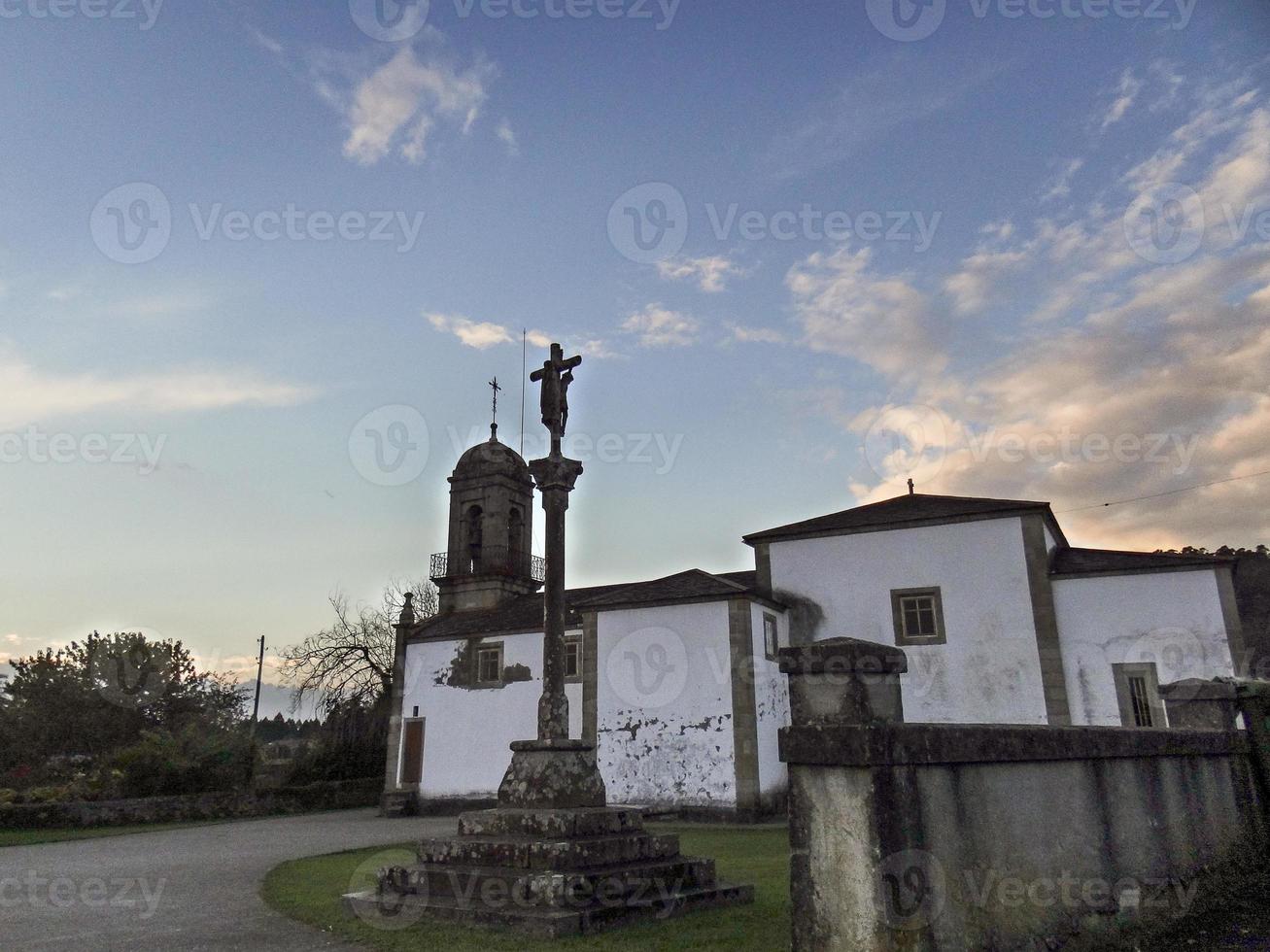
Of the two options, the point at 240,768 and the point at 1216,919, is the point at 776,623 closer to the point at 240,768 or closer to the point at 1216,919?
the point at 1216,919

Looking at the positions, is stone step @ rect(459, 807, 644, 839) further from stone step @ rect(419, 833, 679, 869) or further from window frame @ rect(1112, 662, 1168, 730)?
window frame @ rect(1112, 662, 1168, 730)

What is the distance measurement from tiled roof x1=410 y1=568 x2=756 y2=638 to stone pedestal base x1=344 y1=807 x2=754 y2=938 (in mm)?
11560

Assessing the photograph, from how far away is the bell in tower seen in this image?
2741 cm

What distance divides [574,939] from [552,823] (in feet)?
4.25

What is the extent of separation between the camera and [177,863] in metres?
12.0

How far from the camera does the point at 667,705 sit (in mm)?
19750

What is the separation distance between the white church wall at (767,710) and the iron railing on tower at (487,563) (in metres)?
9.80

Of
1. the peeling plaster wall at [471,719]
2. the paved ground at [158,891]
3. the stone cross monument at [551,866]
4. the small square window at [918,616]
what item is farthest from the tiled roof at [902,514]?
the stone cross monument at [551,866]

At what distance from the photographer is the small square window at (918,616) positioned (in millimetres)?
19328

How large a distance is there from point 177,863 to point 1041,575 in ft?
56.7

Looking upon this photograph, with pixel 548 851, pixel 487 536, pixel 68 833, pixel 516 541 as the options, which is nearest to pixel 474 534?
pixel 487 536

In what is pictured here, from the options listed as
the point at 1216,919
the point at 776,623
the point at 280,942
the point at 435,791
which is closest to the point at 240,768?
the point at 435,791

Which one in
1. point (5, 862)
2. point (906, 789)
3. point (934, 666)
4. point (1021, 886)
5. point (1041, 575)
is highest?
point (1041, 575)

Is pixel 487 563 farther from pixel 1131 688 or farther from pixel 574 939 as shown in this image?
pixel 574 939
